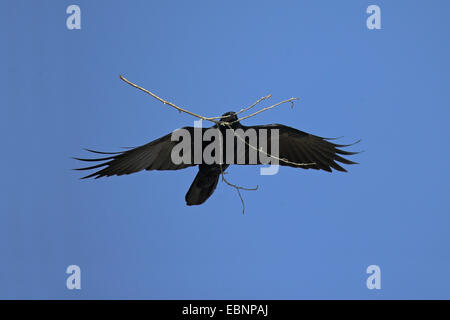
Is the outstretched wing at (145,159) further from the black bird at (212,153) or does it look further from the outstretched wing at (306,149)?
the outstretched wing at (306,149)

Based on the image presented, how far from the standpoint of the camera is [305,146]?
247 inches

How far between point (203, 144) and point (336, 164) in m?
1.53

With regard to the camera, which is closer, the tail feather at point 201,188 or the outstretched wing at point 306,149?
the tail feather at point 201,188

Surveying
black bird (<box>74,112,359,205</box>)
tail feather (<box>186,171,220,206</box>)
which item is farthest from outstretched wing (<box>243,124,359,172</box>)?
tail feather (<box>186,171,220,206</box>)

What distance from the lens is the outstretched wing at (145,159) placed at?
563 centimetres

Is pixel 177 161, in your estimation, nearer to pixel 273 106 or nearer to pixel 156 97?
pixel 273 106

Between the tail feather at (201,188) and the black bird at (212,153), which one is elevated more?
the black bird at (212,153)

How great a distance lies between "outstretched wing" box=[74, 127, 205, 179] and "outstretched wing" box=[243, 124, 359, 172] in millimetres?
1041

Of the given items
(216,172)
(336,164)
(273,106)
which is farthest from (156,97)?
(336,164)

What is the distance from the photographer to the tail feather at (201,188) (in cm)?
555

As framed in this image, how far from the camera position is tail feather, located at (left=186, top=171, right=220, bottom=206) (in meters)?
5.55

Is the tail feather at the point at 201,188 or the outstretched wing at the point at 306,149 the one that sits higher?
the outstretched wing at the point at 306,149

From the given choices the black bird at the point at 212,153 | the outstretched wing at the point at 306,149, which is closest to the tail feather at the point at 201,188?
the black bird at the point at 212,153
